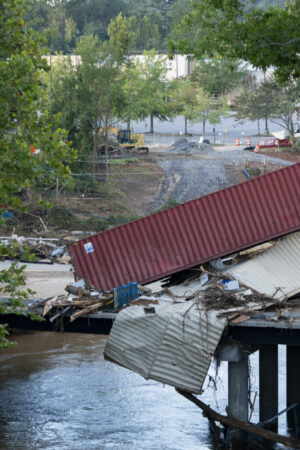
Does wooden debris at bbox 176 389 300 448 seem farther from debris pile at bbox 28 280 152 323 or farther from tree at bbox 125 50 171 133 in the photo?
tree at bbox 125 50 171 133

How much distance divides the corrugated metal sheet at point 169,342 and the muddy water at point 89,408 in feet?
11.9

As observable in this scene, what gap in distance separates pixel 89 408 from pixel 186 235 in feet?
23.1

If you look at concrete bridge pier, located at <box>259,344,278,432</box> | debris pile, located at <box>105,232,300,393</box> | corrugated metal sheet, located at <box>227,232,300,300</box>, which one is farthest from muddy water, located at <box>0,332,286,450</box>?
corrugated metal sheet, located at <box>227,232,300,300</box>

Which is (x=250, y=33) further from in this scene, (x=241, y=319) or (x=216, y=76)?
(x=216, y=76)

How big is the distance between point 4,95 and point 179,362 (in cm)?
878

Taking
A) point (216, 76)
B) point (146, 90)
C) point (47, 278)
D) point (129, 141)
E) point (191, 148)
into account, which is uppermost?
point (216, 76)

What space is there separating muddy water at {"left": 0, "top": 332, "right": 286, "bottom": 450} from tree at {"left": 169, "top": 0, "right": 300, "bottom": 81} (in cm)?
1283

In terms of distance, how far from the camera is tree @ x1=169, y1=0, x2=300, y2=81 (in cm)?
2989

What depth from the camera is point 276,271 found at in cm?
2459

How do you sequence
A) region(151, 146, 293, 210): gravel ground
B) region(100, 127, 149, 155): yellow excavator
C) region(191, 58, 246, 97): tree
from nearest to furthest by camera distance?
1. region(151, 146, 293, 210): gravel ground
2. region(100, 127, 149, 155): yellow excavator
3. region(191, 58, 246, 97): tree

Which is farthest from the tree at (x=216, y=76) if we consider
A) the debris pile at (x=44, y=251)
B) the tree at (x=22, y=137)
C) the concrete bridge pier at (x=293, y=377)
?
the tree at (x=22, y=137)

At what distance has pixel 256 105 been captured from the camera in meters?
86.2

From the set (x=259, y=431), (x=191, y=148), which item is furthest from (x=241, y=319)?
(x=191, y=148)

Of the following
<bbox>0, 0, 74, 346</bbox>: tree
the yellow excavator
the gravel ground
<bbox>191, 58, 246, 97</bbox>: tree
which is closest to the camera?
<bbox>0, 0, 74, 346</bbox>: tree
